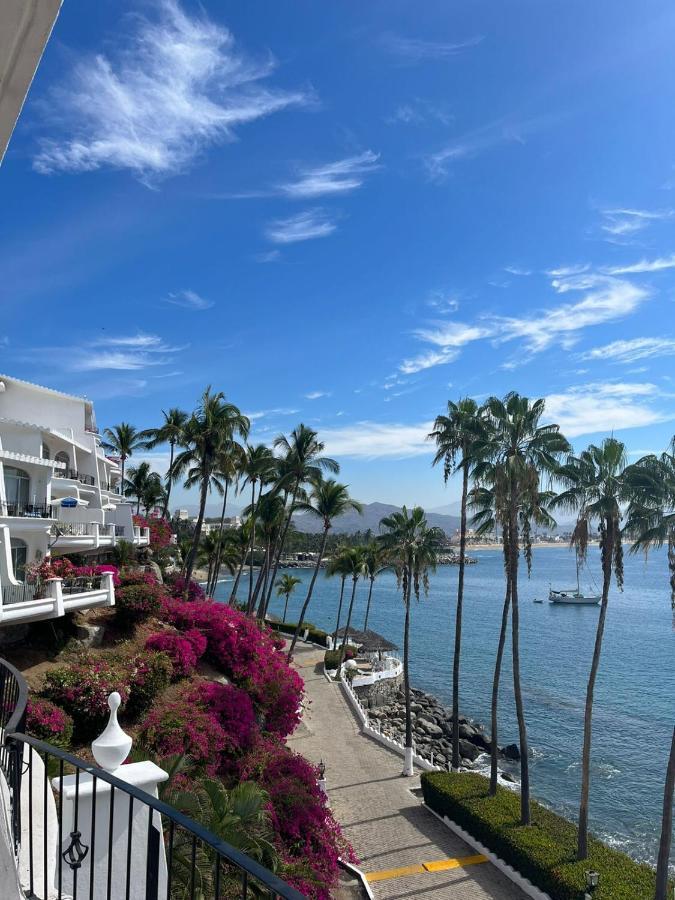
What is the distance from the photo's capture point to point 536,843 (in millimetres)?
18172

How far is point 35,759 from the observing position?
7809mm

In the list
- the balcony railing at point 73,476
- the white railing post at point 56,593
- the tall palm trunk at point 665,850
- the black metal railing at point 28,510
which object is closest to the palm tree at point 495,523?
the tall palm trunk at point 665,850

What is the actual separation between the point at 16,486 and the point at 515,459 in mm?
19800

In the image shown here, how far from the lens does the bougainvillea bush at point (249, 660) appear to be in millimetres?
22250

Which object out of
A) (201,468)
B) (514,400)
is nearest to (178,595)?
(201,468)

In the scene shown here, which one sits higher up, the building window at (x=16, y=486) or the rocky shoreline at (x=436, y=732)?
the building window at (x=16, y=486)

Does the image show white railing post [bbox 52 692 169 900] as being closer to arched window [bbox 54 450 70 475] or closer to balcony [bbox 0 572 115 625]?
balcony [bbox 0 572 115 625]

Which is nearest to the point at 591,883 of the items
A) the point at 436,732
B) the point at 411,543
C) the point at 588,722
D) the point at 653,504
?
the point at 588,722

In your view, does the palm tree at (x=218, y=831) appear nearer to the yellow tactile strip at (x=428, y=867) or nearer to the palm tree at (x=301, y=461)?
the yellow tactile strip at (x=428, y=867)

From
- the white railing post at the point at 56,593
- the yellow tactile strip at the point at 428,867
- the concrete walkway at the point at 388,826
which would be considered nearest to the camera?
the concrete walkway at the point at 388,826

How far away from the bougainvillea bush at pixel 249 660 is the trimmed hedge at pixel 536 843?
5959mm

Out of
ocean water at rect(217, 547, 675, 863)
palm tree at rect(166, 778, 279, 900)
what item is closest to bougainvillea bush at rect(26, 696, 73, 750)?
palm tree at rect(166, 778, 279, 900)

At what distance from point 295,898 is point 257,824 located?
1095 centimetres

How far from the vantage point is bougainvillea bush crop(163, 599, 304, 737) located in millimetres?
22250
